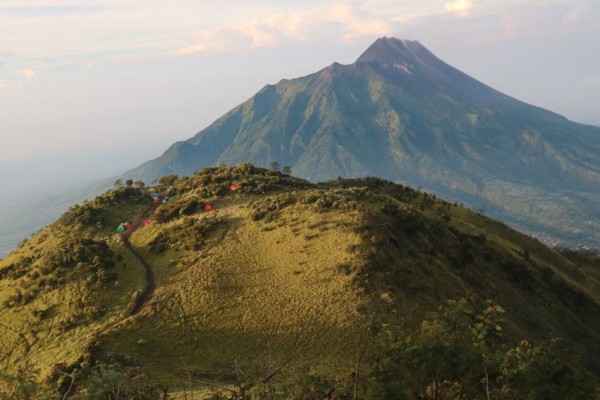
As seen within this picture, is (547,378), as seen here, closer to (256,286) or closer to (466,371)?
(466,371)

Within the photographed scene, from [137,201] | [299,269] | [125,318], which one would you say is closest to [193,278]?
[125,318]

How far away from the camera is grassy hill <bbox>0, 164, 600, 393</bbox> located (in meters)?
Answer: 32.3

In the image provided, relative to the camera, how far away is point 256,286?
3888cm

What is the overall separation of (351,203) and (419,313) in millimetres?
15424

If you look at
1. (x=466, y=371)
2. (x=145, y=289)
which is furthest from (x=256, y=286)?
(x=466, y=371)

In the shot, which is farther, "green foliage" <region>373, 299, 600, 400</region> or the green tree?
"green foliage" <region>373, 299, 600, 400</region>

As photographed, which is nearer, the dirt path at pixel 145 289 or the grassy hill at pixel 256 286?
the grassy hill at pixel 256 286

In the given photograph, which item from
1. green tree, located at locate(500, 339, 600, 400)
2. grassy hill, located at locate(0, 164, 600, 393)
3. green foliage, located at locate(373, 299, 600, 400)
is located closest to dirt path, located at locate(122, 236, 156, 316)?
grassy hill, located at locate(0, 164, 600, 393)

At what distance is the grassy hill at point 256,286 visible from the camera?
32344 mm

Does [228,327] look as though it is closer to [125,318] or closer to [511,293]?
[125,318]

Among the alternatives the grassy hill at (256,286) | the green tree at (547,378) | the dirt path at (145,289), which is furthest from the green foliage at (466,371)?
the dirt path at (145,289)

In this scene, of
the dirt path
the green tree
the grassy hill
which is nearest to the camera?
the green tree

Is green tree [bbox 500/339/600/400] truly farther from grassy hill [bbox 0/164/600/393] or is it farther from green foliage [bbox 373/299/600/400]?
grassy hill [bbox 0/164/600/393]

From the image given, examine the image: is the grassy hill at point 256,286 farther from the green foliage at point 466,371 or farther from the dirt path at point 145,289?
the green foliage at point 466,371
